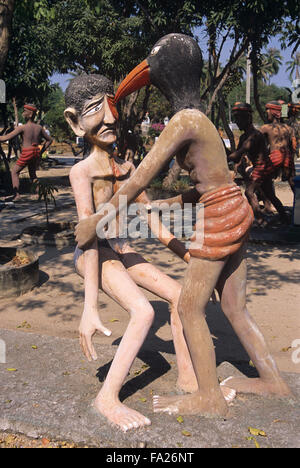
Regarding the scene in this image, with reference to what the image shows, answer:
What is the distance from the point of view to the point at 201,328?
276 cm

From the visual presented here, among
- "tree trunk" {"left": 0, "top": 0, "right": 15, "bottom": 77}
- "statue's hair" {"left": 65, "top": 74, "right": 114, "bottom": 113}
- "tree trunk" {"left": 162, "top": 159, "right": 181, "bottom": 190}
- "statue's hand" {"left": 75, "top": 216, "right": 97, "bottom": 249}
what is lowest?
"tree trunk" {"left": 162, "top": 159, "right": 181, "bottom": 190}

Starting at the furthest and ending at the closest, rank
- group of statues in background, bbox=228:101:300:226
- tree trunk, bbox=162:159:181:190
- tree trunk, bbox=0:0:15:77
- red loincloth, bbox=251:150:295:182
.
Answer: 1. tree trunk, bbox=162:159:181:190
2. red loincloth, bbox=251:150:295:182
3. group of statues in background, bbox=228:101:300:226
4. tree trunk, bbox=0:0:15:77

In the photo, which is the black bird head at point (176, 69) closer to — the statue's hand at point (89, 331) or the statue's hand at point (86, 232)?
the statue's hand at point (86, 232)

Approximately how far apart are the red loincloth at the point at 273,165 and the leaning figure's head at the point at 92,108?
6.05 meters

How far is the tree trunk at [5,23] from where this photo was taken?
5.32 metres

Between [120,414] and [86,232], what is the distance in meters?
1.07

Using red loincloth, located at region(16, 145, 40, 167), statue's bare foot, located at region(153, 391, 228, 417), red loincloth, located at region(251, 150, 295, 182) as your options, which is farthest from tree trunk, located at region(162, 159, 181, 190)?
statue's bare foot, located at region(153, 391, 228, 417)

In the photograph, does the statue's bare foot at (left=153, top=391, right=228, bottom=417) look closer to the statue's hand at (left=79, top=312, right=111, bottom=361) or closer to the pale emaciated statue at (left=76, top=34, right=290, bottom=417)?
the pale emaciated statue at (left=76, top=34, right=290, bottom=417)

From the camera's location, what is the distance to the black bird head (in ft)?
8.76

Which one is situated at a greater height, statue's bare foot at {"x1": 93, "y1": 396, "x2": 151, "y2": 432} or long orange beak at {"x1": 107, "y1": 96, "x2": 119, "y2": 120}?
long orange beak at {"x1": 107, "y1": 96, "x2": 119, "y2": 120}

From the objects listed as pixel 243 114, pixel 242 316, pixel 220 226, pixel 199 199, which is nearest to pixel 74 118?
pixel 199 199

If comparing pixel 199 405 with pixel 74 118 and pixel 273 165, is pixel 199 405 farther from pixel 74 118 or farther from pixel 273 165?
pixel 273 165

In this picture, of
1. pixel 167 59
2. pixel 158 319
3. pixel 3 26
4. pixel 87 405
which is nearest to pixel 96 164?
pixel 167 59

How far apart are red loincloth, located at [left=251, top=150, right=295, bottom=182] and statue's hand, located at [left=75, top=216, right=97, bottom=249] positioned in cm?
636
